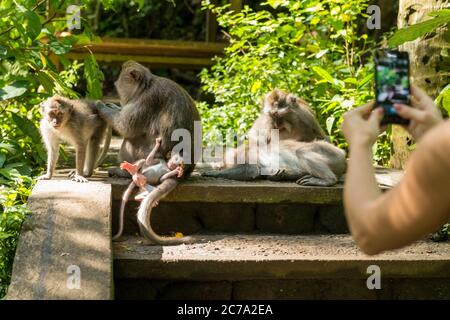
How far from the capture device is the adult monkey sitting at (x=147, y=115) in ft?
20.0

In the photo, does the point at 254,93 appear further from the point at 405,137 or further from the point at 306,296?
the point at 306,296

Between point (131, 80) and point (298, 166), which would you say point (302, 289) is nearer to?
point (298, 166)

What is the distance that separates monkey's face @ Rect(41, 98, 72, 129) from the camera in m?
5.86

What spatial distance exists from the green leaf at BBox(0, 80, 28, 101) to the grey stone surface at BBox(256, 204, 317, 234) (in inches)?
81.2

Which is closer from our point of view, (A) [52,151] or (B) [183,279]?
(B) [183,279]

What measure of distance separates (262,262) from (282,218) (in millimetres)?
1088

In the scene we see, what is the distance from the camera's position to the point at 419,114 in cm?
255

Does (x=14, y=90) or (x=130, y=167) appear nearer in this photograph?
(x=14, y=90)

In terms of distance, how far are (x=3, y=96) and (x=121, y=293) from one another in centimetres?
179

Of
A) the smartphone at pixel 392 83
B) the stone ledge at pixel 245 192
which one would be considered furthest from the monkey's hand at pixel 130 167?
the smartphone at pixel 392 83

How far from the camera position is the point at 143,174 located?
5766mm

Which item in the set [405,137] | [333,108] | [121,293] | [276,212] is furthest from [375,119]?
[333,108]

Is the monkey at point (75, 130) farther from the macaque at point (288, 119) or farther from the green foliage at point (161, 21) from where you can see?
the green foliage at point (161, 21)

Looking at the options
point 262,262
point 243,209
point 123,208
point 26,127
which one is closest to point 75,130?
point 26,127
